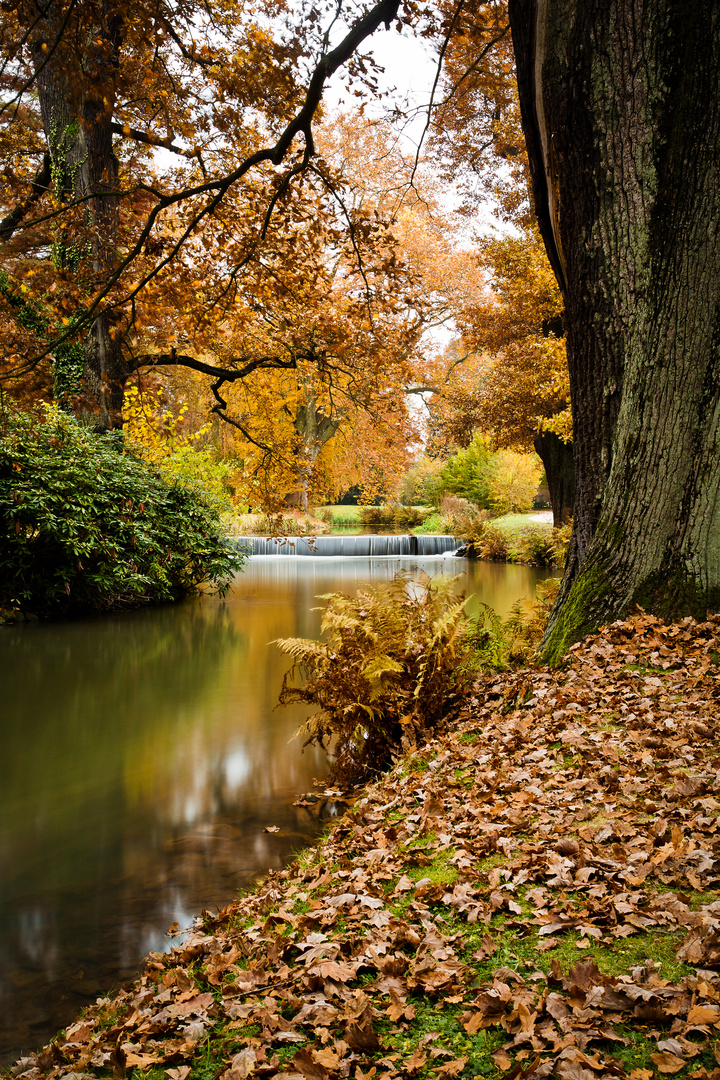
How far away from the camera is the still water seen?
3033 millimetres

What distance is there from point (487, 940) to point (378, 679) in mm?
2438

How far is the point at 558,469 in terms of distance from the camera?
16.9 meters

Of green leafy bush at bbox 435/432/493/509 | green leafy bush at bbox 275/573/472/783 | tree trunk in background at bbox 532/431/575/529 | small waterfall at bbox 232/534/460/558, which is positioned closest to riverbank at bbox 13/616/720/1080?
green leafy bush at bbox 275/573/472/783

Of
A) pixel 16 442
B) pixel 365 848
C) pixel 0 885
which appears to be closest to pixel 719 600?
pixel 365 848

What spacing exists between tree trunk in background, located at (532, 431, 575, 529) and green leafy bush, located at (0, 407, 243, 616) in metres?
8.65

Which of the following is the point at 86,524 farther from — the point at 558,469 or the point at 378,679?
the point at 558,469

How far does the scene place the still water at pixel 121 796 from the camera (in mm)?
3033

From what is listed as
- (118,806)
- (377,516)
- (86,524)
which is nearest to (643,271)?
(118,806)

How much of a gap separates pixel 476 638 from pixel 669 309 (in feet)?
8.71

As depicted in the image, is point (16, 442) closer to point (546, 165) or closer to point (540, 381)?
point (546, 165)

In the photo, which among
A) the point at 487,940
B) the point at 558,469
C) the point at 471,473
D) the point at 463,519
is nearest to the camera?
the point at 487,940

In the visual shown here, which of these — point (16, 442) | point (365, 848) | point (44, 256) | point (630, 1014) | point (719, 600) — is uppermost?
point (44, 256)

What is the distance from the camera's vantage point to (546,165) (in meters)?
4.80

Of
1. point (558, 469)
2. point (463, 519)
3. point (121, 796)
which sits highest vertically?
point (558, 469)
